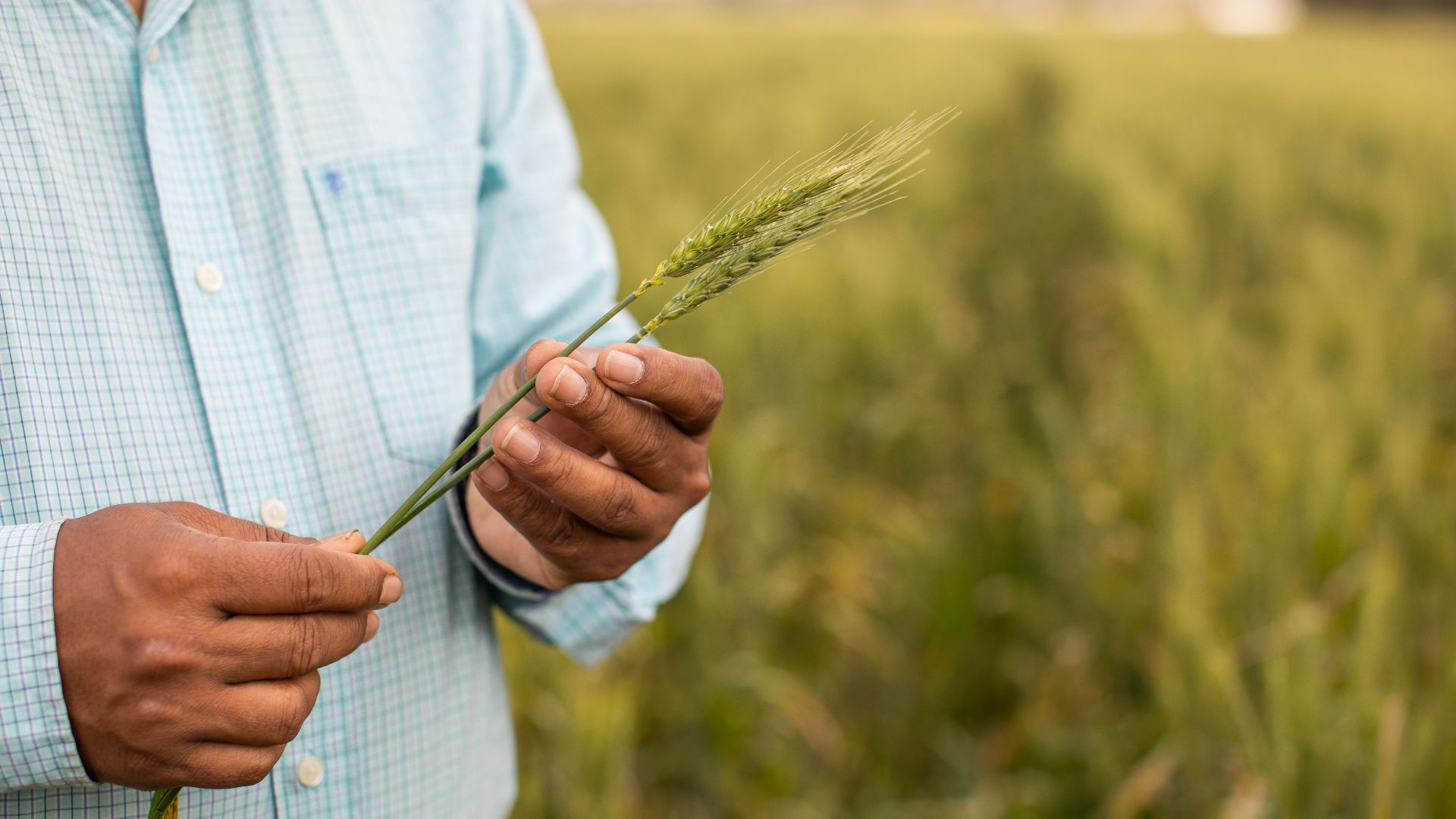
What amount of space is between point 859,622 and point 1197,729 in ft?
3.08

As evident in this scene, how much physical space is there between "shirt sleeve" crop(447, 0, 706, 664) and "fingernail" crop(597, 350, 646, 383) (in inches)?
13.1

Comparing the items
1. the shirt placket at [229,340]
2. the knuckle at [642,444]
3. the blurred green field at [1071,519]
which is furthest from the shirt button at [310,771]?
the blurred green field at [1071,519]

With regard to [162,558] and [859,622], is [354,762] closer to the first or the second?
[162,558]

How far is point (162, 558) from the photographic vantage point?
562 millimetres

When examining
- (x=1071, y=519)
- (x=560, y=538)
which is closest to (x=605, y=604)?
(x=560, y=538)

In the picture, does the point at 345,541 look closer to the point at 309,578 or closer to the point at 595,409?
the point at 309,578

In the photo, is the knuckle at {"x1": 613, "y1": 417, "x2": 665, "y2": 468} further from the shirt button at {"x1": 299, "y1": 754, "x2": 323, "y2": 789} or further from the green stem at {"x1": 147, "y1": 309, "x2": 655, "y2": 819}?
the shirt button at {"x1": 299, "y1": 754, "x2": 323, "y2": 789}

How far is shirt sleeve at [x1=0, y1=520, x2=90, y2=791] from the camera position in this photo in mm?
578

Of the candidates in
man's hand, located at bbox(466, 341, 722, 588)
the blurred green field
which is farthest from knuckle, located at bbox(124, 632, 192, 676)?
the blurred green field

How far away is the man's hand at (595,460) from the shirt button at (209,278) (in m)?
0.22

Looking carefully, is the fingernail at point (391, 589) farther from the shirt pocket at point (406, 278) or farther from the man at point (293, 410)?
the shirt pocket at point (406, 278)

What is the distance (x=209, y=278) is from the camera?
0.80 meters

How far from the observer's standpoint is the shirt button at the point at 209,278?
0.79 meters

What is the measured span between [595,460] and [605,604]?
335 mm
